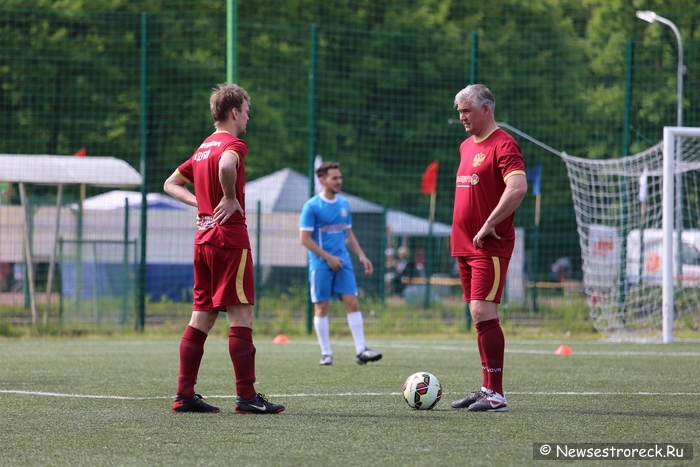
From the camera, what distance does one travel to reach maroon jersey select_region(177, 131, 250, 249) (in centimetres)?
627

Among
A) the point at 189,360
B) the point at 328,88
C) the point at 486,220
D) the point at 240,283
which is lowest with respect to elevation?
the point at 189,360

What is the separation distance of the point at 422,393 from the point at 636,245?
911 centimetres

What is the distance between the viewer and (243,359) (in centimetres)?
625

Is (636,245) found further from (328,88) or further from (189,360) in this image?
(328,88)

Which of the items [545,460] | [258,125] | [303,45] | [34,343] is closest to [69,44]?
[258,125]

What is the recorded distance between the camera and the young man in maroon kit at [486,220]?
21.2ft

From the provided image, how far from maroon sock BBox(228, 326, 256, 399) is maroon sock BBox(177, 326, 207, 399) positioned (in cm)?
21

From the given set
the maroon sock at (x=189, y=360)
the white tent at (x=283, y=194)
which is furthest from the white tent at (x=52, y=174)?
the maroon sock at (x=189, y=360)

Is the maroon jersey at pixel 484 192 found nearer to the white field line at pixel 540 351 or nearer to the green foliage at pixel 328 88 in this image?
the white field line at pixel 540 351

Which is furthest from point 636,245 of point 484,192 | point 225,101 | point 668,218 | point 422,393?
point 225,101

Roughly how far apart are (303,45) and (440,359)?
828 inches

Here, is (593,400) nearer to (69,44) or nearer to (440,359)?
(440,359)

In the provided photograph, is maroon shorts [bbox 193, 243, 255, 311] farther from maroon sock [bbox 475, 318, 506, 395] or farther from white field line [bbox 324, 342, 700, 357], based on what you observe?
white field line [bbox 324, 342, 700, 357]

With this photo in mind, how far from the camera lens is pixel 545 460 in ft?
15.1
